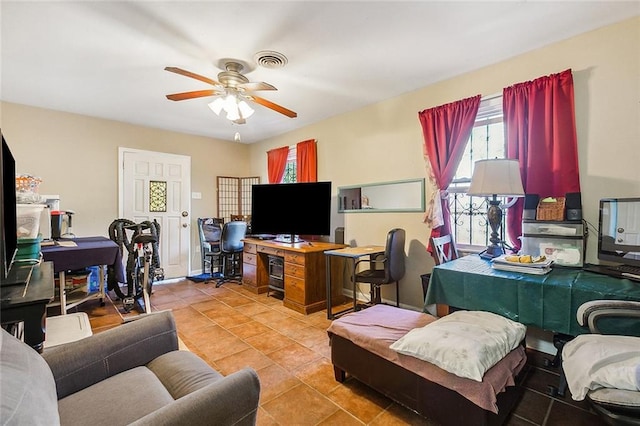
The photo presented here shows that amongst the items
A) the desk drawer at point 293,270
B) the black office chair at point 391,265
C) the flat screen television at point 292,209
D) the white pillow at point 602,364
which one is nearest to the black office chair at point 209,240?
the flat screen television at point 292,209

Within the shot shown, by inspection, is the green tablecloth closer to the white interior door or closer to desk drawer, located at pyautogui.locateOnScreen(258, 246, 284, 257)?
desk drawer, located at pyautogui.locateOnScreen(258, 246, 284, 257)

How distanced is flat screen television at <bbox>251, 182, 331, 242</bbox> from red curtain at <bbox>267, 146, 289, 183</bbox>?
36.9 inches

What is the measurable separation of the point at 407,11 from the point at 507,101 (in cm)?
126

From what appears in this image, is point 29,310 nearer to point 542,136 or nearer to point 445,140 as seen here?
point 445,140

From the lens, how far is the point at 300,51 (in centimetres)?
242

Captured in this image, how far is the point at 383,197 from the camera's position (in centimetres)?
362

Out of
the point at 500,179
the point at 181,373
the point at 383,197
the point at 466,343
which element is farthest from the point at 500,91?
the point at 181,373

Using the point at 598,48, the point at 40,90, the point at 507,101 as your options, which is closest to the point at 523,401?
the point at 507,101

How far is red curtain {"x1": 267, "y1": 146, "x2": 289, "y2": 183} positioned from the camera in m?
4.96

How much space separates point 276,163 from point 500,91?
3.48 m

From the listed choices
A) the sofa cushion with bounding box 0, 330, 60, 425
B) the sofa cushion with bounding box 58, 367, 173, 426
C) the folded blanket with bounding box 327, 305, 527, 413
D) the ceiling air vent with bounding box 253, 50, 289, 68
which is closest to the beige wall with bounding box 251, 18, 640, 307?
the folded blanket with bounding box 327, 305, 527, 413

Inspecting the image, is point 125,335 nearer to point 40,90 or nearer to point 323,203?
point 323,203

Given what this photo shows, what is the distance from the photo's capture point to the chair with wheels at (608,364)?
3.58 feet

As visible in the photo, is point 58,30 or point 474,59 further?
point 474,59
